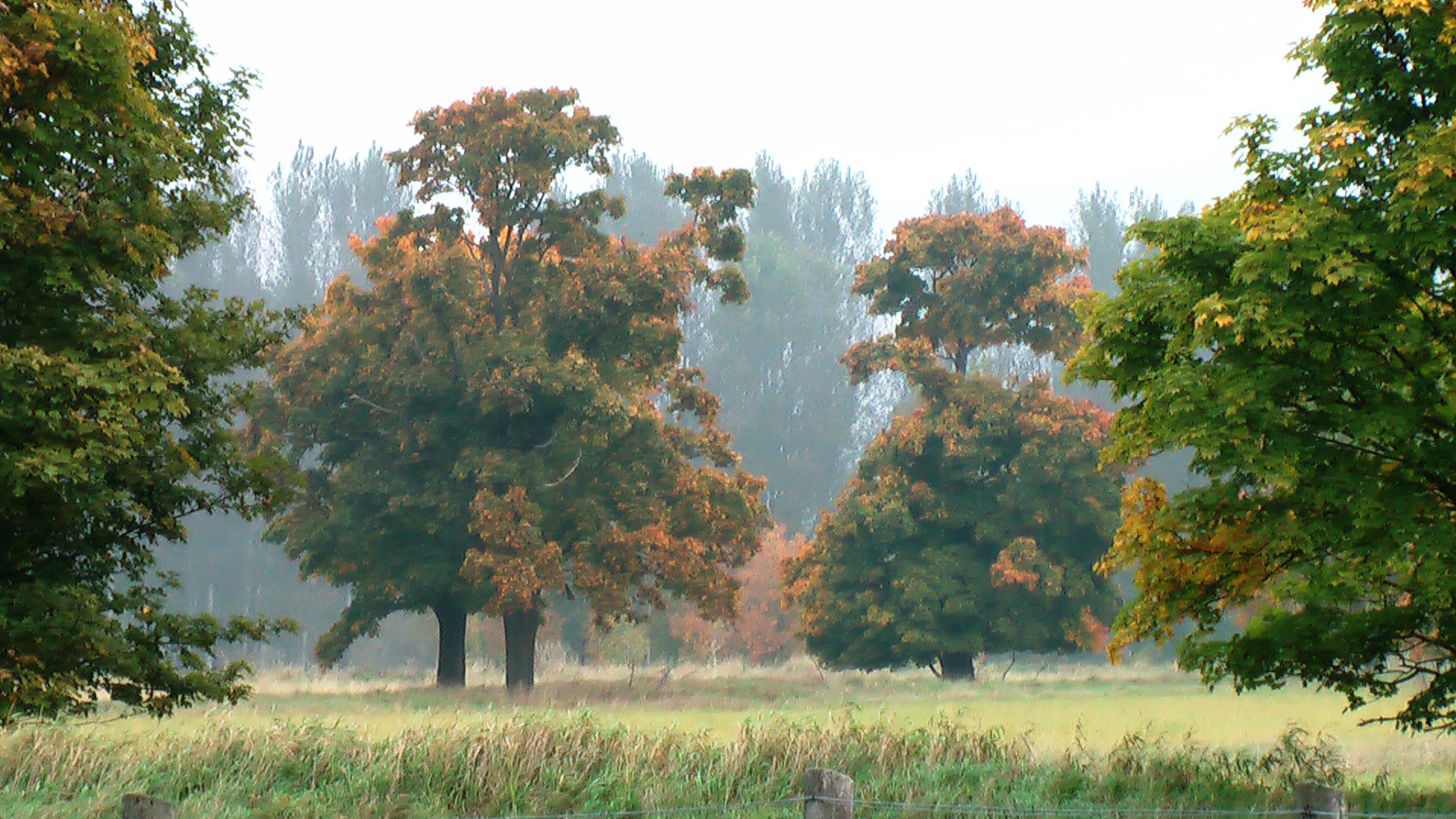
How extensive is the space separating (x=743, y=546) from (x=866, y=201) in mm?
64343

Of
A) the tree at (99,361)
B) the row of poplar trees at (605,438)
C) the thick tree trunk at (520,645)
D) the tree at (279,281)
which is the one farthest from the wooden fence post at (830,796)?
the tree at (279,281)

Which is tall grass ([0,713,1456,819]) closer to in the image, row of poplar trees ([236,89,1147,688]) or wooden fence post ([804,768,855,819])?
wooden fence post ([804,768,855,819])

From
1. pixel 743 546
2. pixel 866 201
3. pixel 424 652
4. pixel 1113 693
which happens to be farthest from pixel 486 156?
pixel 866 201

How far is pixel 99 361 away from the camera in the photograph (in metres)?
13.9

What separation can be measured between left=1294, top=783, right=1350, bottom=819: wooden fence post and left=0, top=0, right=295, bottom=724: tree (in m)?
10.6

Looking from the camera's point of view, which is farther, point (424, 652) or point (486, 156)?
point (424, 652)

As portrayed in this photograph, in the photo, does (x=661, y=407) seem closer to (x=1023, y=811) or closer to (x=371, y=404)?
(x=371, y=404)

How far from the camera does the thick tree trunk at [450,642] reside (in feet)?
125

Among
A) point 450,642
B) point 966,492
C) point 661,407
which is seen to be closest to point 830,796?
point 450,642

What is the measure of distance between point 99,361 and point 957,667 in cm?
3454

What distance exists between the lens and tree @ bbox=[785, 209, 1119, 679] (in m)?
42.6

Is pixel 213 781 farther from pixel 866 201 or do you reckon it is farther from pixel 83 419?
pixel 866 201

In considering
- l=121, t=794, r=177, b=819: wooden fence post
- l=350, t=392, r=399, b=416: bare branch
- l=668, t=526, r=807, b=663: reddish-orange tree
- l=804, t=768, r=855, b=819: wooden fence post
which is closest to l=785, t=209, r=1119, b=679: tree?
l=350, t=392, r=399, b=416: bare branch

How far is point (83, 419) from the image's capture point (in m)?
13.8
